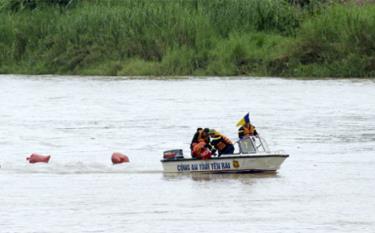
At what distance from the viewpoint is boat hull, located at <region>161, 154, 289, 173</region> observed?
25156 mm

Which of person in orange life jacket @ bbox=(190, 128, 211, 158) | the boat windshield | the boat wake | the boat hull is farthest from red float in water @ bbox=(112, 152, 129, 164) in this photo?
the boat windshield

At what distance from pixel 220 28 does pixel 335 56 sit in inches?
256

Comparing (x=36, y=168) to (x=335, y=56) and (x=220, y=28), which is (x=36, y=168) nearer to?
(x=335, y=56)

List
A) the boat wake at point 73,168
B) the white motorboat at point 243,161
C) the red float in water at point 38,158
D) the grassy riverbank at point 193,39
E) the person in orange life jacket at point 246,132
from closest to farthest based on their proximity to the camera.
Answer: the white motorboat at point 243,161 → the person in orange life jacket at point 246,132 → the boat wake at point 73,168 → the red float in water at point 38,158 → the grassy riverbank at point 193,39

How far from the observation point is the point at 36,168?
2792 centimetres

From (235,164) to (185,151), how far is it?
15.8ft

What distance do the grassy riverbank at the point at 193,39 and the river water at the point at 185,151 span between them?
2307 mm

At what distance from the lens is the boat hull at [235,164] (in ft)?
82.5

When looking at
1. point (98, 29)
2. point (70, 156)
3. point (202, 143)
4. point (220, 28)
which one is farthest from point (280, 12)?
point (202, 143)

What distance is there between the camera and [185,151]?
29953 millimetres

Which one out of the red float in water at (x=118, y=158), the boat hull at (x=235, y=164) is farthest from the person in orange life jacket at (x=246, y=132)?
the red float in water at (x=118, y=158)

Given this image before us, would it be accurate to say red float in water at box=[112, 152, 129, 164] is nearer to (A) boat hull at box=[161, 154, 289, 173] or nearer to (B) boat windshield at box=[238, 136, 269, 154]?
(A) boat hull at box=[161, 154, 289, 173]

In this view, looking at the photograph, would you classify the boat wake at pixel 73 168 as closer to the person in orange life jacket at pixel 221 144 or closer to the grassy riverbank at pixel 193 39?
the person in orange life jacket at pixel 221 144

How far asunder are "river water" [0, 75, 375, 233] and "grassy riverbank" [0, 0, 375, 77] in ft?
7.57
